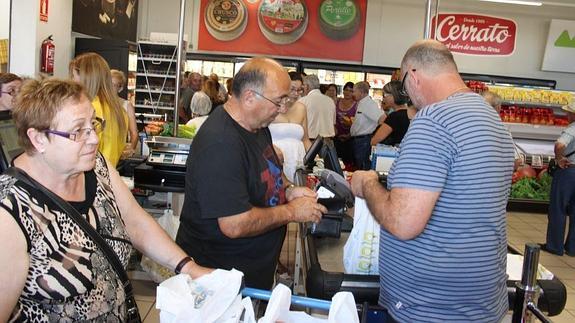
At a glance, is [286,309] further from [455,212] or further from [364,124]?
[364,124]

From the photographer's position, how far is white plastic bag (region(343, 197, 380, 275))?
7.61 ft

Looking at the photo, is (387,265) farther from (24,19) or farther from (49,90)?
(24,19)

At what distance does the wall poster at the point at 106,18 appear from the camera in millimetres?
8445

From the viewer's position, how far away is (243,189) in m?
2.21

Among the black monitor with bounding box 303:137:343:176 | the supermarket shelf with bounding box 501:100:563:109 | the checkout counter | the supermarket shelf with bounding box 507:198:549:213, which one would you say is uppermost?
the supermarket shelf with bounding box 501:100:563:109

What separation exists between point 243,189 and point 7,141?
1.00 meters

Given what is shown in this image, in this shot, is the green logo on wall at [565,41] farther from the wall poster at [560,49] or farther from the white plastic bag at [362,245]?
the white plastic bag at [362,245]

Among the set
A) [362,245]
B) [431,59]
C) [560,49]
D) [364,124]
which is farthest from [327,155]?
[560,49]

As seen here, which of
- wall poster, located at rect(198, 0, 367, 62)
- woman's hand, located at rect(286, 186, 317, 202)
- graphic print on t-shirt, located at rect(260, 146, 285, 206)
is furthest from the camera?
wall poster, located at rect(198, 0, 367, 62)

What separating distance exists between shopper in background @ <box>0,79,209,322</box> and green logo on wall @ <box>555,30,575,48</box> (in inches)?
515

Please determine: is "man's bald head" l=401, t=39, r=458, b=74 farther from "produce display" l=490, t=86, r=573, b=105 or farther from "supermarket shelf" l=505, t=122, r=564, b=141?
"produce display" l=490, t=86, r=573, b=105

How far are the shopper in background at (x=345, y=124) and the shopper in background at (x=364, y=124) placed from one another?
2.03ft

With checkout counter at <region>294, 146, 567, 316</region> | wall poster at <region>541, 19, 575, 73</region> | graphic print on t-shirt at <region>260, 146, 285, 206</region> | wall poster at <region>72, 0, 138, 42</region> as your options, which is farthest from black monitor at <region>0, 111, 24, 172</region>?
wall poster at <region>541, 19, 575, 73</region>

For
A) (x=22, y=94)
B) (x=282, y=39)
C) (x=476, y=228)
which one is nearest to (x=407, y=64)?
(x=476, y=228)
